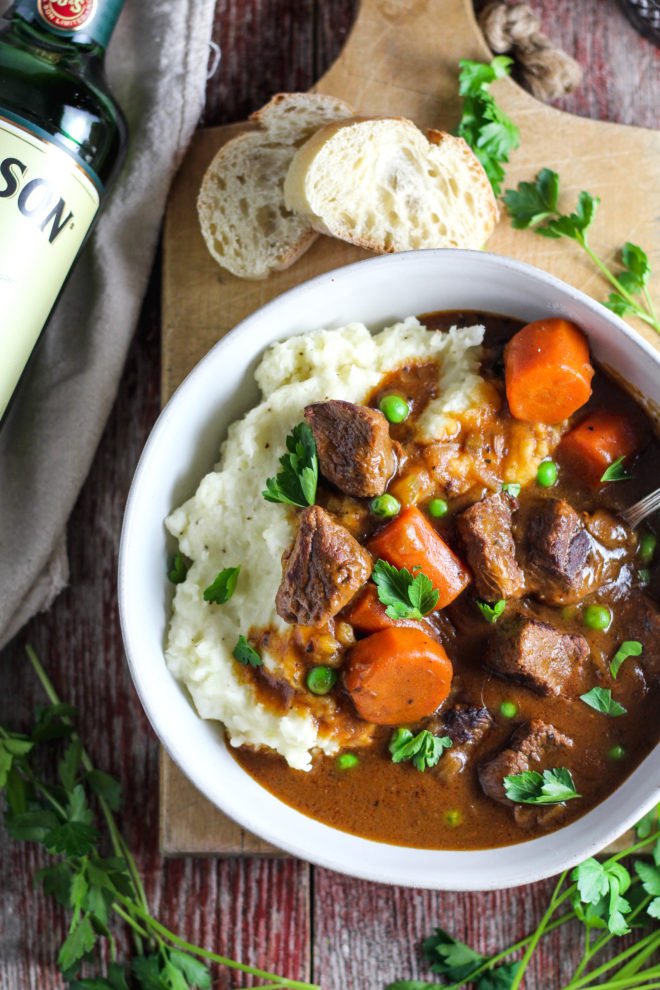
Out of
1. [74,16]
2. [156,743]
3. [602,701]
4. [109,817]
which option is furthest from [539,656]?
[74,16]

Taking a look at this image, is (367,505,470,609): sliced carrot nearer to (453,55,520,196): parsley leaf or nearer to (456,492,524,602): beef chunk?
(456,492,524,602): beef chunk

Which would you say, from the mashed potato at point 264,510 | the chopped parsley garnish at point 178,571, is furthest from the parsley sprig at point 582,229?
the chopped parsley garnish at point 178,571

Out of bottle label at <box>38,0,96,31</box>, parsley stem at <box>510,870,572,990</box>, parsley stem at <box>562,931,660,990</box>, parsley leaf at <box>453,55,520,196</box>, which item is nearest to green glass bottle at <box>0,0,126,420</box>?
bottle label at <box>38,0,96,31</box>

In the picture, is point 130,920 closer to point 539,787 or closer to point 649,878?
point 539,787

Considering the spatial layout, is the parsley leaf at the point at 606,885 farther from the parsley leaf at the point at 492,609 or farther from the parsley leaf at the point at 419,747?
the parsley leaf at the point at 492,609

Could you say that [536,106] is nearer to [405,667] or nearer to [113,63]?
[113,63]

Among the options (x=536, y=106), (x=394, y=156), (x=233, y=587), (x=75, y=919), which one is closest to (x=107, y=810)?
(x=75, y=919)
